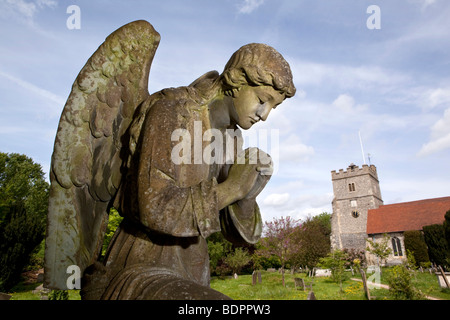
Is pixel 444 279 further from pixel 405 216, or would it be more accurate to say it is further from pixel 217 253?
pixel 405 216

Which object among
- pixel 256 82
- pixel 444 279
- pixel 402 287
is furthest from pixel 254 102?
pixel 444 279

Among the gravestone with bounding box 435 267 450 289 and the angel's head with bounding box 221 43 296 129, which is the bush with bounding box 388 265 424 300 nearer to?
the gravestone with bounding box 435 267 450 289

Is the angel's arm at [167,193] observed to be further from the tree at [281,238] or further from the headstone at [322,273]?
the headstone at [322,273]

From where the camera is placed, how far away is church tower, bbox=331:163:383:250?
146 feet

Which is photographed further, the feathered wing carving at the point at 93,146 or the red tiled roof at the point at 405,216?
the red tiled roof at the point at 405,216

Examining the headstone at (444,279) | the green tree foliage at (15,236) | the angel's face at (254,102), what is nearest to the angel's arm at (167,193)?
the angel's face at (254,102)

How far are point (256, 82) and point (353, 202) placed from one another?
50624 millimetres

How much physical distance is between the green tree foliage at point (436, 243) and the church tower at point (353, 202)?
14.0 metres

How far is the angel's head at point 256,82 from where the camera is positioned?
197 centimetres

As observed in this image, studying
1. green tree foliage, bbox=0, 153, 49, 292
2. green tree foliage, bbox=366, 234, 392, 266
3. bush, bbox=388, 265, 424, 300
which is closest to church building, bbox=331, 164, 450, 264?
green tree foliage, bbox=366, 234, 392, 266

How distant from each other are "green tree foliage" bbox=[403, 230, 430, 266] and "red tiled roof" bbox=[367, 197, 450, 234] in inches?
194

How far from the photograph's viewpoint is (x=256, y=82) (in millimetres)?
1990

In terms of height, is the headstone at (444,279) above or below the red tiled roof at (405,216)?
below
